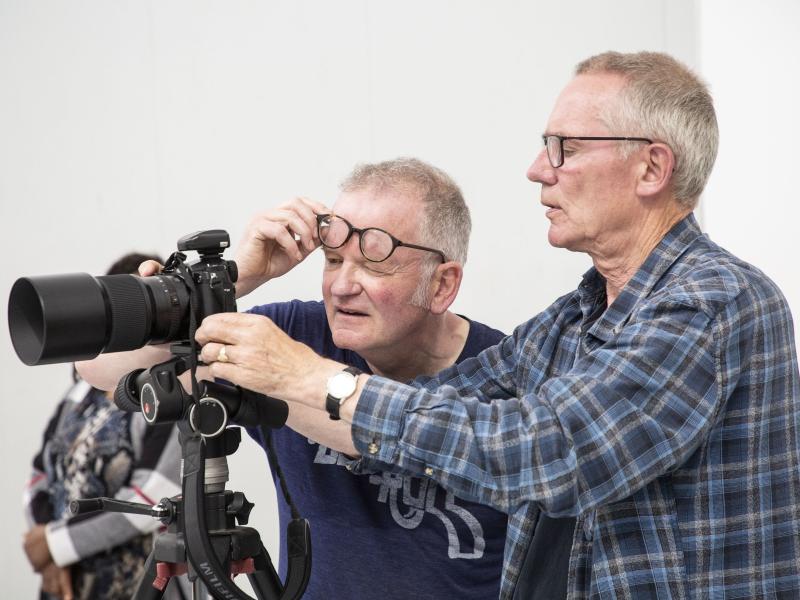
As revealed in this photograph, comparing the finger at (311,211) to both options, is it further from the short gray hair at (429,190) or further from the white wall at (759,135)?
the white wall at (759,135)

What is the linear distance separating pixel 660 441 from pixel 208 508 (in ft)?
1.83

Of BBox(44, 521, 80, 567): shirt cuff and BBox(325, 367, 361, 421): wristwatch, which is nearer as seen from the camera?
BBox(325, 367, 361, 421): wristwatch

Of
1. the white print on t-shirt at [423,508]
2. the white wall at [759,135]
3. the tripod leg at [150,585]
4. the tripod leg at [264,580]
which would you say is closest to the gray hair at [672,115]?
the white print on t-shirt at [423,508]

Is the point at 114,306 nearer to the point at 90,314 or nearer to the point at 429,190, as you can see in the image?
the point at 90,314

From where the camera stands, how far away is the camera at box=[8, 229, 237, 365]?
3.79 ft

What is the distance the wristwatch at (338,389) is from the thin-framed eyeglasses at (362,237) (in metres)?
0.47

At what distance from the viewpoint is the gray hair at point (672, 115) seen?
4.20ft

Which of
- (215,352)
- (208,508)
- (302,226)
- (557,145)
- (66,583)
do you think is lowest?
(66,583)

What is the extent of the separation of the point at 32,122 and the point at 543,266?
5.88 feet

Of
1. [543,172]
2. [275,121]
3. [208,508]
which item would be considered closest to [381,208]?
[543,172]

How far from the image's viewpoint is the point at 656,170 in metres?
1.28

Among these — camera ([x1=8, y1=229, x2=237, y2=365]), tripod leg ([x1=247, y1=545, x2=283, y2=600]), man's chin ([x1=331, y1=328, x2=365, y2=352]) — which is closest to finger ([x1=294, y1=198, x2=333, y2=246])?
man's chin ([x1=331, y1=328, x2=365, y2=352])

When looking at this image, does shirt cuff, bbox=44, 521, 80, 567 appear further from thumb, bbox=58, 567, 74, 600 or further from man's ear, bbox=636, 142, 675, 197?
man's ear, bbox=636, 142, 675, 197

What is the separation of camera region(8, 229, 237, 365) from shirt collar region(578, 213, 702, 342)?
0.50m
